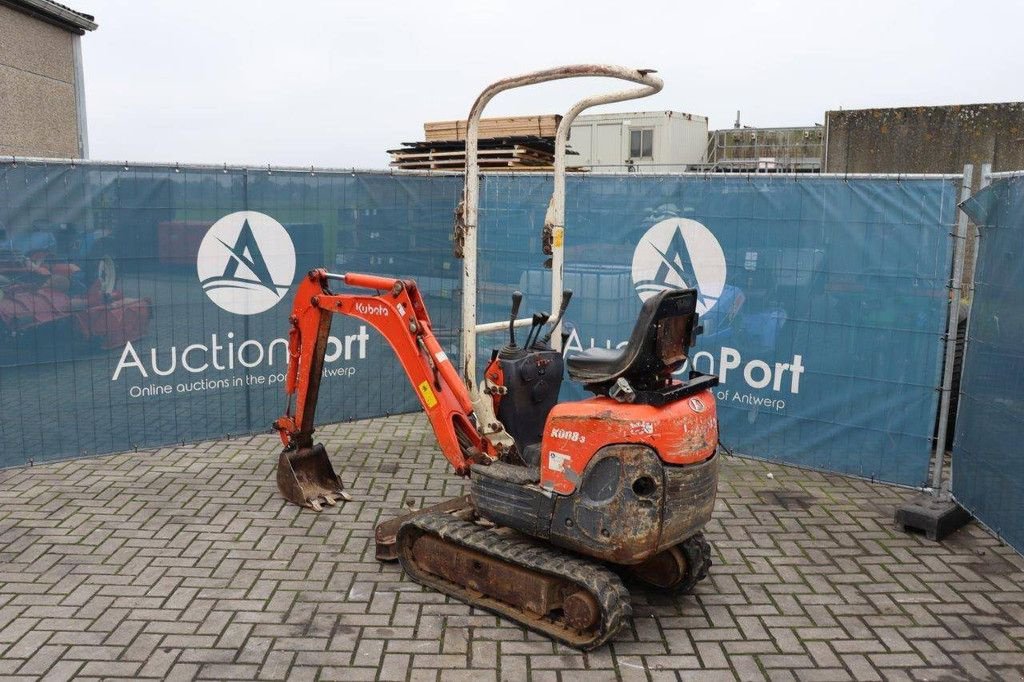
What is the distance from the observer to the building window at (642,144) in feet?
65.4

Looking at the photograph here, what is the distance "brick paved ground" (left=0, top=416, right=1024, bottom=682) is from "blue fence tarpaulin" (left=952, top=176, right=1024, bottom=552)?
14.9 inches

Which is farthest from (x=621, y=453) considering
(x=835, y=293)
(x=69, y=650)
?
(x=835, y=293)

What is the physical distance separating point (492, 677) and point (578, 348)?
5018mm

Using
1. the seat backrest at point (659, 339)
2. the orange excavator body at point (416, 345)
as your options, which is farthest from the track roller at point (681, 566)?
the orange excavator body at point (416, 345)

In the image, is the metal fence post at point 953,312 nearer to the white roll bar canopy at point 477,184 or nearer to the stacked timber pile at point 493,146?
the white roll bar canopy at point 477,184

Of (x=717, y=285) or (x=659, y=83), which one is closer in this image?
(x=659, y=83)

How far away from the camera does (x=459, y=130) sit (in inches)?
477

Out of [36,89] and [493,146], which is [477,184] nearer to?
[493,146]

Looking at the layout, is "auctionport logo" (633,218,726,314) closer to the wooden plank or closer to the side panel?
the side panel

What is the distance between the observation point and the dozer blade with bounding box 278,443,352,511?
22.8 ft

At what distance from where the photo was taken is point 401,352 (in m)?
6.12

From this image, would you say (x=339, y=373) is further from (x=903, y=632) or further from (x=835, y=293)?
(x=903, y=632)

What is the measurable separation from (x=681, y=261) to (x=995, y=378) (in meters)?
3.05

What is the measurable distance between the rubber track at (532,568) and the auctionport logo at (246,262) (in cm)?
393
